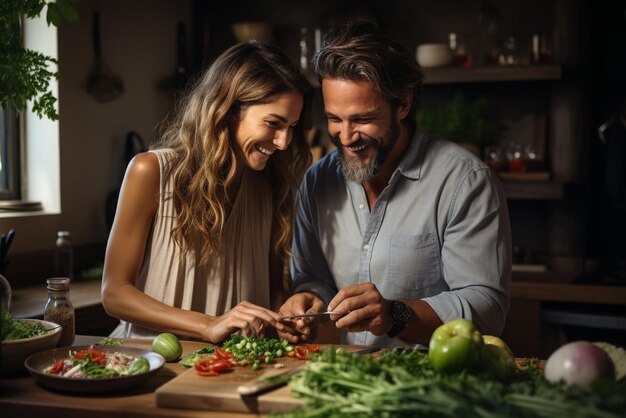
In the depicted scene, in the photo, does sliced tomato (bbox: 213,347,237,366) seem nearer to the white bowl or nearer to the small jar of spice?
the small jar of spice

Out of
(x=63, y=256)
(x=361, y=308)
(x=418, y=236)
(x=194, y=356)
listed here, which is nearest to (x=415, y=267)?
(x=418, y=236)

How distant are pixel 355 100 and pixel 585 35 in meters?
2.55

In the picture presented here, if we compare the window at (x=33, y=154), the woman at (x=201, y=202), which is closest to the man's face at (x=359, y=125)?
the woman at (x=201, y=202)

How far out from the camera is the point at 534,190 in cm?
415

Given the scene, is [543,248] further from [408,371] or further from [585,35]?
[408,371]

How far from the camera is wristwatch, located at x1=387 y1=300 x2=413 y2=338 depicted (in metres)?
1.94

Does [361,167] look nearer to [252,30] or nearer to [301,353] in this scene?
[301,353]

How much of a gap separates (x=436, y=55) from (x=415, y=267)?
2.30 m

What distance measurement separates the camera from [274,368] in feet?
5.49

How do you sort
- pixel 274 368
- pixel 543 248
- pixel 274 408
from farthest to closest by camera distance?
pixel 543 248 → pixel 274 368 → pixel 274 408

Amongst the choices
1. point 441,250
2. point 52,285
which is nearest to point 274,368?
point 52,285

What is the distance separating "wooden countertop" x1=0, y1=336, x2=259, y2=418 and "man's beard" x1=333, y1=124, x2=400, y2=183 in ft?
3.20

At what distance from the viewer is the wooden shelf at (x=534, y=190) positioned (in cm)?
410

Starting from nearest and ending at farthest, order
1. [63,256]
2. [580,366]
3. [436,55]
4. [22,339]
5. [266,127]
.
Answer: [580,366] → [22,339] → [266,127] → [63,256] → [436,55]
